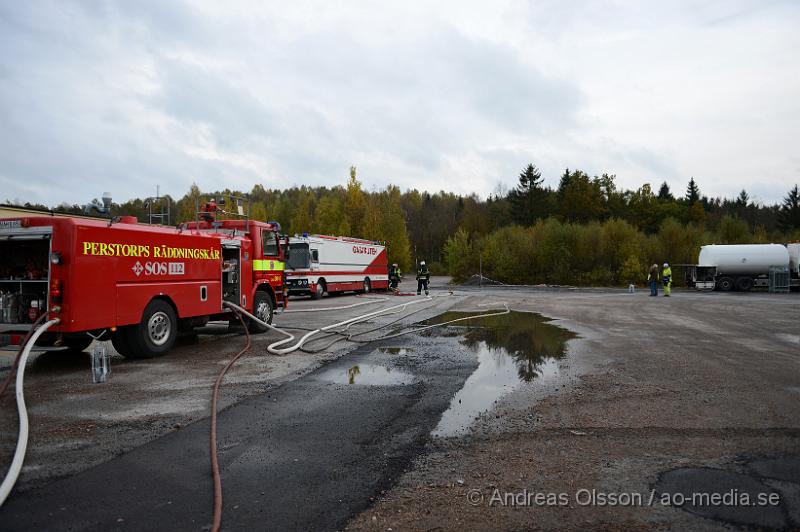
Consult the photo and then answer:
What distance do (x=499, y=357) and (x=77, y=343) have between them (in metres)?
7.24

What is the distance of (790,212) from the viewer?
253ft

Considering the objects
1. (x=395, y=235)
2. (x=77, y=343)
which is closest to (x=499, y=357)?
(x=77, y=343)

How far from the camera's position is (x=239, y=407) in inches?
240

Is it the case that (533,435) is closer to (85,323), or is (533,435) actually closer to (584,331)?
(85,323)

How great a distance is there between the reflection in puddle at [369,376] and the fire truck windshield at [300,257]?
1724 cm

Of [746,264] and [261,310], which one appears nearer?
[261,310]

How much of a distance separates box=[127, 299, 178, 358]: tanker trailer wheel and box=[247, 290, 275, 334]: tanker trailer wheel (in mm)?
2716

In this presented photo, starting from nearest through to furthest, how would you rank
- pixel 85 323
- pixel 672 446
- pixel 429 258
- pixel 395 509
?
pixel 395 509
pixel 672 446
pixel 85 323
pixel 429 258

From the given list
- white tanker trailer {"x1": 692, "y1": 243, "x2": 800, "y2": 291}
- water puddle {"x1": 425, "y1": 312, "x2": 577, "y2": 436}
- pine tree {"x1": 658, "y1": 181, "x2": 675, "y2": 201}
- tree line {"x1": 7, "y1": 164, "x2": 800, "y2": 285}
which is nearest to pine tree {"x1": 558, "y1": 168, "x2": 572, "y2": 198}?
tree line {"x1": 7, "y1": 164, "x2": 800, "y2": 285}

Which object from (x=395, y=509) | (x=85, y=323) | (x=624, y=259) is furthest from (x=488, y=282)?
(x=395, y=509)

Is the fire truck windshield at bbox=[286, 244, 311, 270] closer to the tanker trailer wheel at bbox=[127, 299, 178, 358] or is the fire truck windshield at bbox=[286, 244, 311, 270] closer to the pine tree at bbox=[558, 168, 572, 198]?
the tanker trailer wheel at bbox=[127, 299, 178, 358]

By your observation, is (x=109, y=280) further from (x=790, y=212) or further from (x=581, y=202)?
(x=790, y=212)

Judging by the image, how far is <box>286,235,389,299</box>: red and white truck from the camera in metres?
25.4

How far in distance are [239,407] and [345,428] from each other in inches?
58.3
